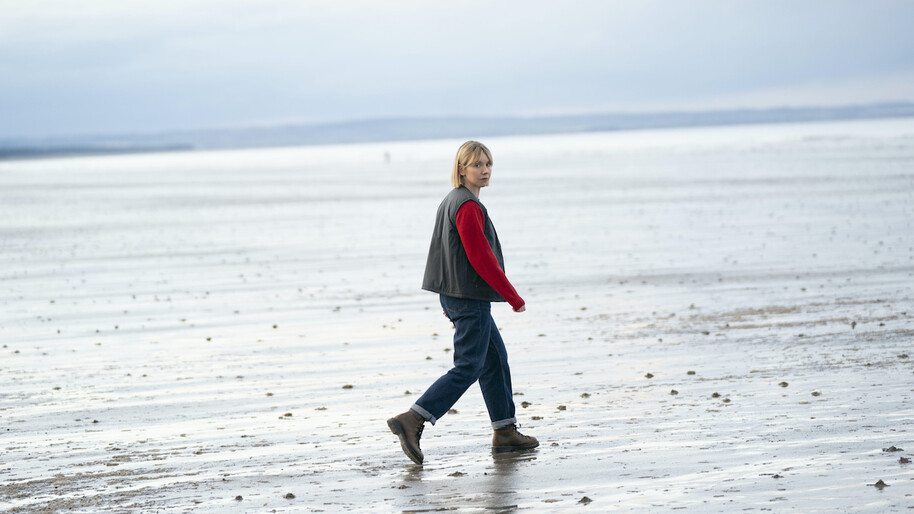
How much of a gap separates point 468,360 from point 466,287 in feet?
1.43

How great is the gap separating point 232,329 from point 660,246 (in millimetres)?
9586

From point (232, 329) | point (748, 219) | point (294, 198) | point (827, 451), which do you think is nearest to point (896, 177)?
point (748, 219)

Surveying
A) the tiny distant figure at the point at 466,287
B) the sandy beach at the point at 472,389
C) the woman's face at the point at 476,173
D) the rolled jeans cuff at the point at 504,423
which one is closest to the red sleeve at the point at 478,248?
the tiny distant figure at the point at 466,287

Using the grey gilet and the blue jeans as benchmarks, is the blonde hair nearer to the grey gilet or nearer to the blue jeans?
the grey gilet

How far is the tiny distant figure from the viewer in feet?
20.2

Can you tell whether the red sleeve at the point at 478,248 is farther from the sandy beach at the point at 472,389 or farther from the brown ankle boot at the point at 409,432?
the sandy beach at the point at 472,389

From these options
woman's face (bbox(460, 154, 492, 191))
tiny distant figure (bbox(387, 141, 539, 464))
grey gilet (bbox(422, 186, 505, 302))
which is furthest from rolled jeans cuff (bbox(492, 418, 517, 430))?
woman's face (bbox(460, 154, 492, 191))

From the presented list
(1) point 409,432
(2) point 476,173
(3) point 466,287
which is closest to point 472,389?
(1) point 409,432

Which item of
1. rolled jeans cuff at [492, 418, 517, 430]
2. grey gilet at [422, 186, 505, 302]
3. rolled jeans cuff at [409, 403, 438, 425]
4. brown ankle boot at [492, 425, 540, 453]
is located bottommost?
brown ankle boot at [492, 425, 540, 453]

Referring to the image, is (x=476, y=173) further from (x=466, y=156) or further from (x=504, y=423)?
(x=504, y=423)

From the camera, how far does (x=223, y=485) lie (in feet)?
19.6

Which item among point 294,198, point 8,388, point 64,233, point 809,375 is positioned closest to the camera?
point 809,375

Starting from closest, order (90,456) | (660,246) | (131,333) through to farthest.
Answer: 1. (90,456)
2. (131,333)
3. (660,246)

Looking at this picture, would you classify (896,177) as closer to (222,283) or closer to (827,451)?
(222,283)
